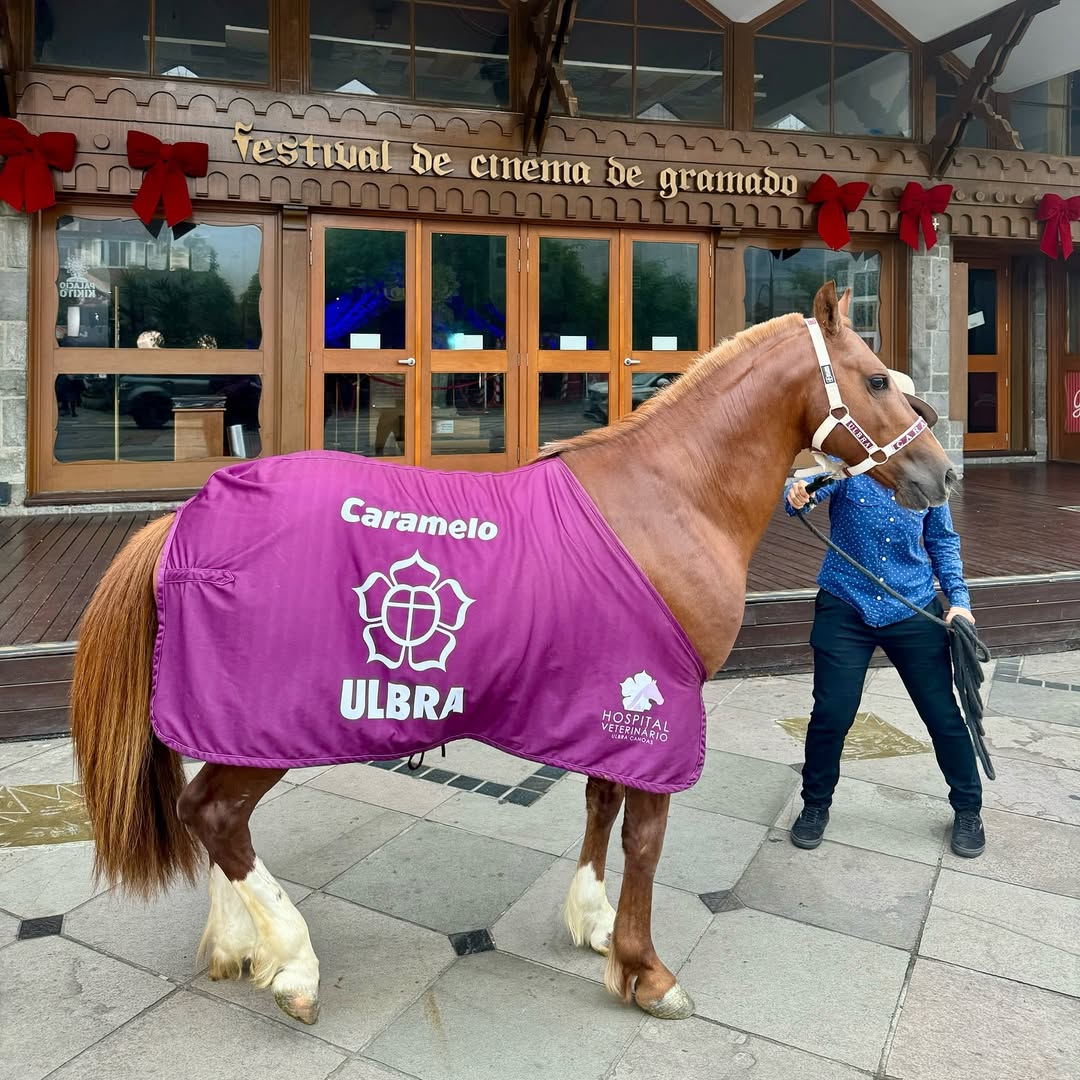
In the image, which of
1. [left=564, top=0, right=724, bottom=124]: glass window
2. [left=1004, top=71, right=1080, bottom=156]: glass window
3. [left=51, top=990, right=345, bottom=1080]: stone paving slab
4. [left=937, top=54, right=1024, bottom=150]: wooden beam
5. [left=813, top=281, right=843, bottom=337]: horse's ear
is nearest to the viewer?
[left=51, top=990, right=345, bottom=1080]: stone paving slab

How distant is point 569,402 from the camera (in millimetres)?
10273

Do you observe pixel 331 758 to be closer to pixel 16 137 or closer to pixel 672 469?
pixel 672 469

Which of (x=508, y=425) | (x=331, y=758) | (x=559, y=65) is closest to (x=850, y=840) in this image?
(x=331, y=758)

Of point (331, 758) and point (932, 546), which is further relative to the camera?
point (932, 546)

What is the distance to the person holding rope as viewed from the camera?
Answer: 3.64 metres

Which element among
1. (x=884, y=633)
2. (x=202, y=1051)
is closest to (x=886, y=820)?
(x=884, y=633)

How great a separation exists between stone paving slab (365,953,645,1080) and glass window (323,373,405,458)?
7.25 meters

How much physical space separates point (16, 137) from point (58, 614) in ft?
16.2

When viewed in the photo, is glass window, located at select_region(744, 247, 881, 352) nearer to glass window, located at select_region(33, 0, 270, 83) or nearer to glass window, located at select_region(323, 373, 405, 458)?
glass window, located at select_region(323, 373, 405, 458)

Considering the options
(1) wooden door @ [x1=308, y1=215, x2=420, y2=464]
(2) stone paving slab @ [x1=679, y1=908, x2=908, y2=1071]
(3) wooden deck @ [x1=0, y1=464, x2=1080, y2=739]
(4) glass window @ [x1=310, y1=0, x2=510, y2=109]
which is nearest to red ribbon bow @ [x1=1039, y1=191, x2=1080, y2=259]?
(3) wooden deck @ [x1=0, y1=464, x2=1080, y2=739]

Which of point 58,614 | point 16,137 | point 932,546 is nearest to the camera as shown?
point 932,546

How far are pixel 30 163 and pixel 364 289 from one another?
296cm

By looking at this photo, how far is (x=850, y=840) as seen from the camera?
380cm

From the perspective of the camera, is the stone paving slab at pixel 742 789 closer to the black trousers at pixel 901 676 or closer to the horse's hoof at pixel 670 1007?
the black trousers at pixel 901 676
